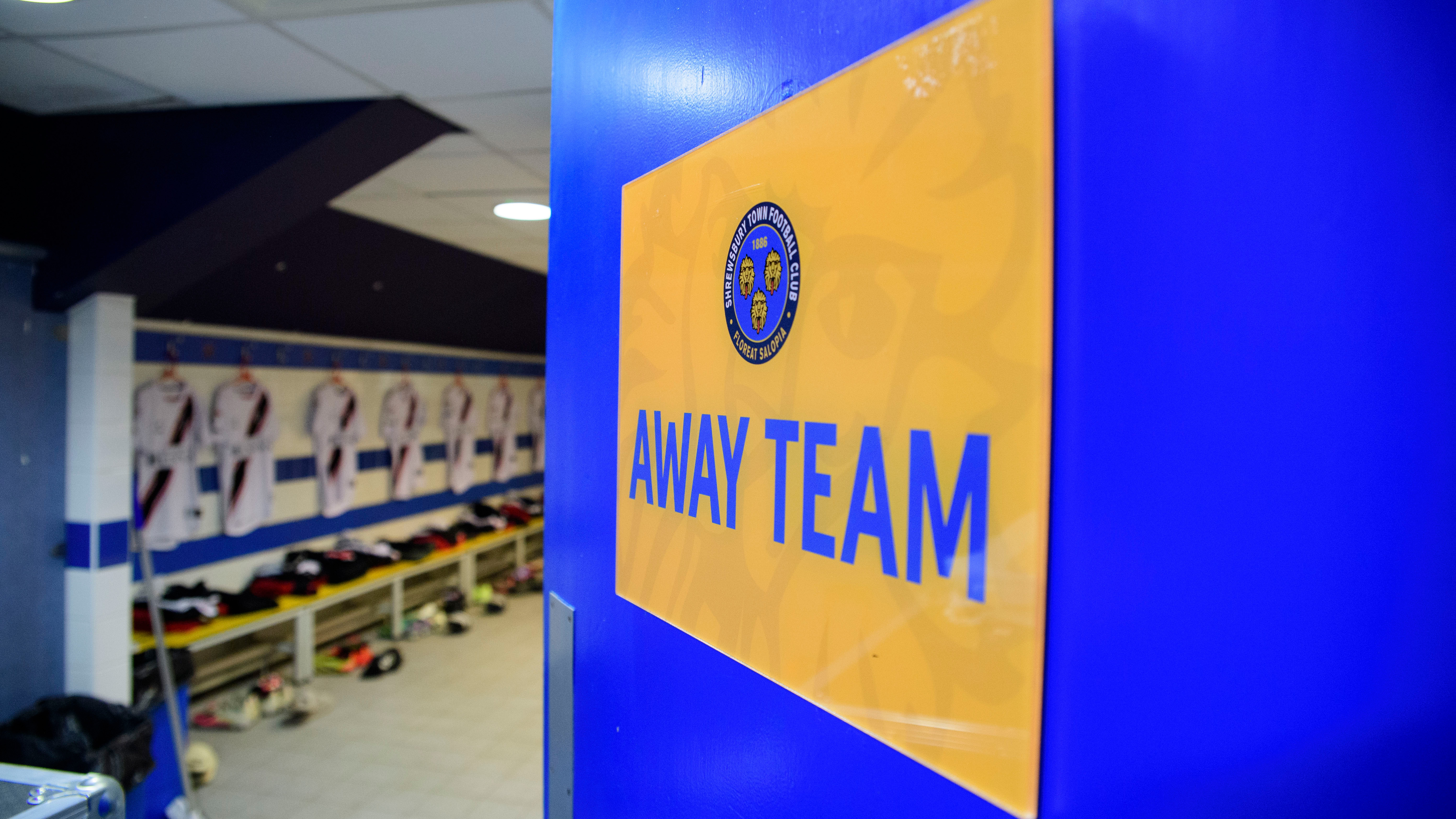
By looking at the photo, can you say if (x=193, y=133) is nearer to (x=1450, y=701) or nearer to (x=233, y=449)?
(x=233, y=449)

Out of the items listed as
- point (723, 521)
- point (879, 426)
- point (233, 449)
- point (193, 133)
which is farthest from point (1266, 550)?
point (233, 449)

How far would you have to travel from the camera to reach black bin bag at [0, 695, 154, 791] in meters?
2.72

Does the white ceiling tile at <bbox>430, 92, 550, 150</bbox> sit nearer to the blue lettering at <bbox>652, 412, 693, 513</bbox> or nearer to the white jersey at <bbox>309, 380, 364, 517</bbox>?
the blue lettering at <bbox>652, 412, 693, 513</bbox>

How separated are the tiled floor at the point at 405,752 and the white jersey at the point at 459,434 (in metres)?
2.05

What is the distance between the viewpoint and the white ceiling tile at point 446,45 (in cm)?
194

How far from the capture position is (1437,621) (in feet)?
1.28

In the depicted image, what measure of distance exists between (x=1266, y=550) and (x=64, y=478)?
4.05m

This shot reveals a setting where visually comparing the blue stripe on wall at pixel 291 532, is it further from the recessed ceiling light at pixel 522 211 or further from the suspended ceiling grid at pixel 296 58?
the recessed ceiling light at pixel 522 211

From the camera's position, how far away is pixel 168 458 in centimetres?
451

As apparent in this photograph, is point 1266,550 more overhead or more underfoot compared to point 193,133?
more underfoot

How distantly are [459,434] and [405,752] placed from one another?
3651 millimetres

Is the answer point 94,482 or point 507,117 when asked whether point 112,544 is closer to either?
point 94,482

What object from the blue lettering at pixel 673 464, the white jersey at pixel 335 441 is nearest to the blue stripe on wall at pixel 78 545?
the white jersey at pixel 335 441

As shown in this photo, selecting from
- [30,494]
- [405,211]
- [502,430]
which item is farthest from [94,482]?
[502,430]
